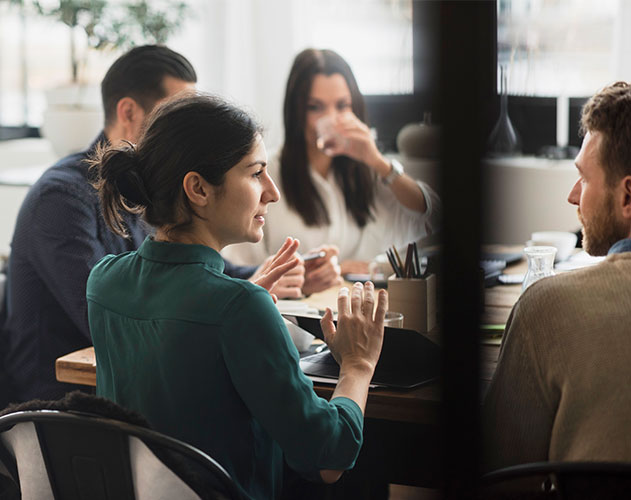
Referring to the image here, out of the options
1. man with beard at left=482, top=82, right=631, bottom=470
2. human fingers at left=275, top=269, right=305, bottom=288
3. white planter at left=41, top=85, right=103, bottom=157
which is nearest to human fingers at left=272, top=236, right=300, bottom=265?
human fingers at left=275, top=269, right=305, bottom=288

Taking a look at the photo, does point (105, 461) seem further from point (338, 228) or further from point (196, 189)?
point (338, 228)

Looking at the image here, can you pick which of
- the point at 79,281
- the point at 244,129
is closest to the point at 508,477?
the point at 244,129

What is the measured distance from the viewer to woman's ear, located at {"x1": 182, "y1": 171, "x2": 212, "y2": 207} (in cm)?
123

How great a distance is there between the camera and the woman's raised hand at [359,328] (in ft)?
4.15

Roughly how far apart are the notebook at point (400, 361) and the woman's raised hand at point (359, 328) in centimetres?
9

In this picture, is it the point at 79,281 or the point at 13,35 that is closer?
the point at 79,281

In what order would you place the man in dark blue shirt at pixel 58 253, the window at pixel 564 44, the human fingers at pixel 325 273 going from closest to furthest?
1. the man in dark blue shirt at pixel 58 253
2. the human fingers at pixel 325 273
3. the window at pixel 564 44

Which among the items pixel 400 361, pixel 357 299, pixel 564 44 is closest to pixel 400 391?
pixel 400 361

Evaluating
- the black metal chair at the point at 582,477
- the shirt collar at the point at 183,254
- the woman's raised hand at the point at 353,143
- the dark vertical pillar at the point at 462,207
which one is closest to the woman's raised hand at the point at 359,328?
the shirt collar at the point at 183,254

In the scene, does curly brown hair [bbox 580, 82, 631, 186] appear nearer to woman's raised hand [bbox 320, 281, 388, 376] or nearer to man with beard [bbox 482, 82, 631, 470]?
man with beard [bbox 482, 82, 631, 470]

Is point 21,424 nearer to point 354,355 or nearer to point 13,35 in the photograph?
point 354,355

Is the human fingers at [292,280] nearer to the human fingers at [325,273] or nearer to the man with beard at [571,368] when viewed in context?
the human fingers at [325,273]

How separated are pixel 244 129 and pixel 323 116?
4.55 feet

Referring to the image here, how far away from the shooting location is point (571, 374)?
1081mm
